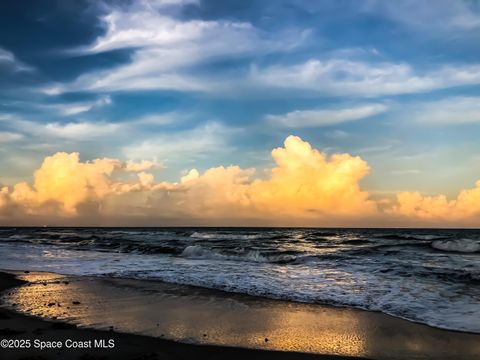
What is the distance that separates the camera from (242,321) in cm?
877

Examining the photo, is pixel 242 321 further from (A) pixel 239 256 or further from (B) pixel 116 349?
(A) pixel 239 256

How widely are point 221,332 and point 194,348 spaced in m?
1.10

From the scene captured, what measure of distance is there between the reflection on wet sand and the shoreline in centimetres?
33

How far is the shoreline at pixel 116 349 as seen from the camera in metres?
6.34

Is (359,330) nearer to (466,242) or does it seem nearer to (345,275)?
(345,275)

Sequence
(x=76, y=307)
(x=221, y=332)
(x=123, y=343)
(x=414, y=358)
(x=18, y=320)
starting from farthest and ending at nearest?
(x=76, y=307) → (x=18, y=320) → (x=221, y=332) → (x=123, y=343) → (x=414, y=358)

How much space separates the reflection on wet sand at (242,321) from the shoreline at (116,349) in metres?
0.33

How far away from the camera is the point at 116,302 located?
1060 cm

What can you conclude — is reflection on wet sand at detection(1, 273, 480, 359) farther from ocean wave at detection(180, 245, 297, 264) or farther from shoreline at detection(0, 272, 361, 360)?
ocean wave at detection(180, 245, 297, 264)

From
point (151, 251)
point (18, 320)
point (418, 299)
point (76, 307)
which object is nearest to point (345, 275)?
point (418, 299)

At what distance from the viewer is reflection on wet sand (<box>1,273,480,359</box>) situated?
23.4 ft

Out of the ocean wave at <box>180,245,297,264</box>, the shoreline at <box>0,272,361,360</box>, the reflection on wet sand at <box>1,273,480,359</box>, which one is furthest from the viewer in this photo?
the ocean wave at <box>180,245,297,264</box>

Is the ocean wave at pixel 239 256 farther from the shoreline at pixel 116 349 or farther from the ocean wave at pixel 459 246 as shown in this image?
the shoreline at pixel 116 349

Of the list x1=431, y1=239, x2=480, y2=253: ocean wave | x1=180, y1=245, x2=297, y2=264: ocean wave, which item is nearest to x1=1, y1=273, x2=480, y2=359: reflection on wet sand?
x1=180, y1=245, x2=297, y2=264: ocean wave
